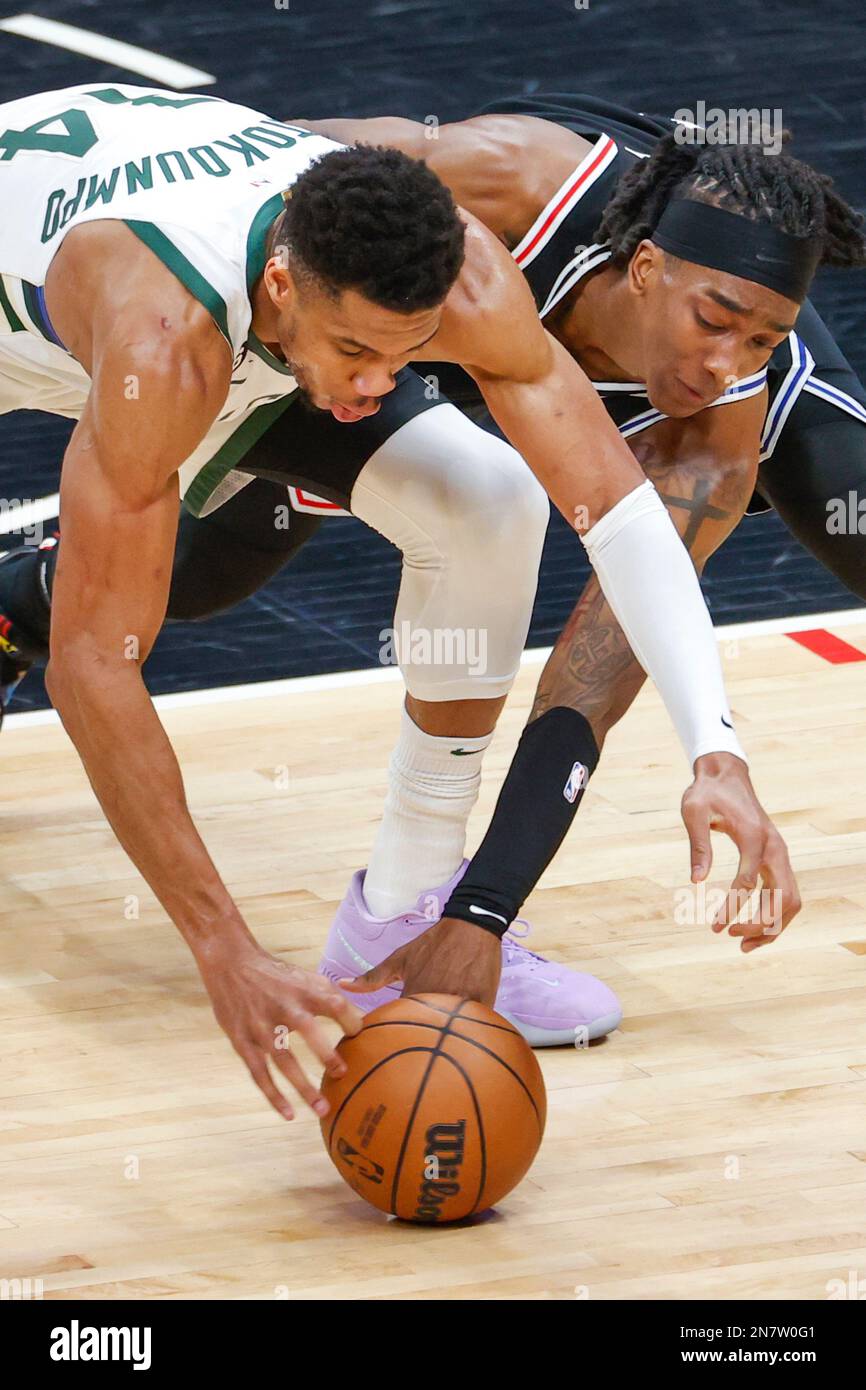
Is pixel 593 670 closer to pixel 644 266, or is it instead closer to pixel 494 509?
pixel 494 509

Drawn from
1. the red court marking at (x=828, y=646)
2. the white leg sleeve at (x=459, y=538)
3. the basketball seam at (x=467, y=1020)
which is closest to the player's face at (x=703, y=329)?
the white leg sleeve at (x=459, y=538)

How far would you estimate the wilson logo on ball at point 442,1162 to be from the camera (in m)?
2.20

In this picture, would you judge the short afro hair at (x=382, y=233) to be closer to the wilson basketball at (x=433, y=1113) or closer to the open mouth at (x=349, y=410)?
the open mouth at (x=349, y=410)

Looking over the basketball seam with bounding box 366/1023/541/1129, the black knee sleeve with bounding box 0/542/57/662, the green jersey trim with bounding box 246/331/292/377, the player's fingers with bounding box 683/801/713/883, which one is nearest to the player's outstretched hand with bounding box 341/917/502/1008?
the basketball seam with bounding box 366/1023/541/1129

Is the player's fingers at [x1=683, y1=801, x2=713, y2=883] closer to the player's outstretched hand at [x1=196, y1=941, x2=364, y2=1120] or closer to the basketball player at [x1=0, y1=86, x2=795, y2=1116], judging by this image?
the basketball player at [x1=0, y1=86, x2=795, y2=1116]

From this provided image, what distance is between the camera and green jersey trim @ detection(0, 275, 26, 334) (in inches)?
106

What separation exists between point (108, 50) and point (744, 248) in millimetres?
2139

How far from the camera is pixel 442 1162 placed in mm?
2213

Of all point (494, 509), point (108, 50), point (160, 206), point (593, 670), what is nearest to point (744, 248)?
point (494, 509)

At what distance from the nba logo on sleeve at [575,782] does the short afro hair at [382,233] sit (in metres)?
0.63

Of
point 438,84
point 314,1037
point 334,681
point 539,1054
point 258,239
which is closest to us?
point 314,1037

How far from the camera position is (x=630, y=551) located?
245cm

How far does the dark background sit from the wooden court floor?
15.1 inches

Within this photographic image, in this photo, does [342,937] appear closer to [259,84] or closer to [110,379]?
[110,379]
